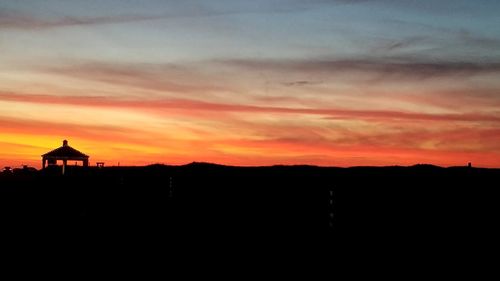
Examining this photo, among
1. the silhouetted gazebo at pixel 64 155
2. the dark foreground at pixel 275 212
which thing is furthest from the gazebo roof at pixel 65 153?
the dark foreground at pixel 275 212

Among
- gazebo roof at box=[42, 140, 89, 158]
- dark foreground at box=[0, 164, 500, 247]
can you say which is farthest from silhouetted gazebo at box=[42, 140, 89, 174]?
dark foreground at box=[0, 164, 500, 247]

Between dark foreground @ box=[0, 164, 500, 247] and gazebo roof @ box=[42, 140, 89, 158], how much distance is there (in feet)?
68.5

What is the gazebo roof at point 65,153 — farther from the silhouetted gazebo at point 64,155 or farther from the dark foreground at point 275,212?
the dark foreground at point 275,212

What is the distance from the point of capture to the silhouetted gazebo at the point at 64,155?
1793 inches

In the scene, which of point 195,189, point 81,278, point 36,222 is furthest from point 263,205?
point 81,278

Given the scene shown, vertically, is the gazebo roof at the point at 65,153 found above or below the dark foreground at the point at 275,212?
above

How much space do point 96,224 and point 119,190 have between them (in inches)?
492

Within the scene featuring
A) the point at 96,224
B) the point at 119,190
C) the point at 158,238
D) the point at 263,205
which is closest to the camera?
the point at 158,238

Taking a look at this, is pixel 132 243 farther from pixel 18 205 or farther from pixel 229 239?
pixel 18 205

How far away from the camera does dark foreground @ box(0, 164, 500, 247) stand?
521 inches

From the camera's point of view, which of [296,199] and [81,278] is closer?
[81,278]

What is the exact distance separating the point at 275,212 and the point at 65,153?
32962 mm

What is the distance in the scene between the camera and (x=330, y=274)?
9.11 meters

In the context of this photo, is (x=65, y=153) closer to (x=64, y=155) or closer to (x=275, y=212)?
(x=64, y=155)
